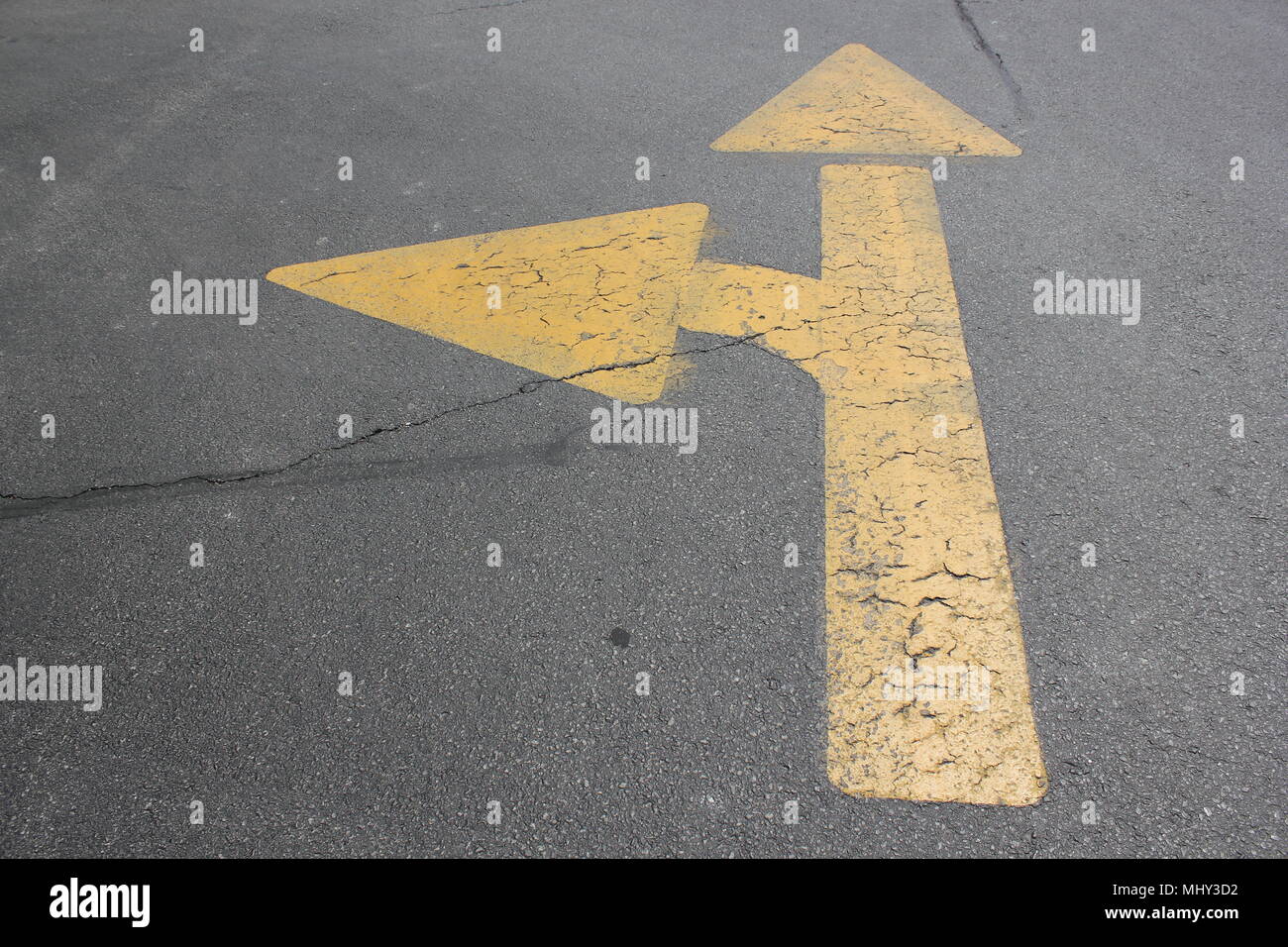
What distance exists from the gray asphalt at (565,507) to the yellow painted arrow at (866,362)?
9 cm

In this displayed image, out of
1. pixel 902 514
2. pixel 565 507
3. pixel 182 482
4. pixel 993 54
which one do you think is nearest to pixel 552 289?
pixel 565 507

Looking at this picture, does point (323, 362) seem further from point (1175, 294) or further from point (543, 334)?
point (1175, 294)

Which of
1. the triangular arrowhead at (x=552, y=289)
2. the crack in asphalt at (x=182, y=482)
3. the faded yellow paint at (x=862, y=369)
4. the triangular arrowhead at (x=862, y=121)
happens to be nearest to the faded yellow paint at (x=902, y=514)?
the faded yellow paint at (x=862, y=369)

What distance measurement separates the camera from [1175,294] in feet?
12.4

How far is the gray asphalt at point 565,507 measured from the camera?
225 centimetres

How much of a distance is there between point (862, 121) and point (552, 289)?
2344mm

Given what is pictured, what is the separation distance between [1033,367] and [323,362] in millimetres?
2797

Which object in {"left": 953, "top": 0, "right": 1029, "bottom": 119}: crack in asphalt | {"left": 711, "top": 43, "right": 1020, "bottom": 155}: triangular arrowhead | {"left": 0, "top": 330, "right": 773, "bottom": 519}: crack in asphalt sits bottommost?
{"left": 0, "top": 330, "right": 773, "bottom": 519}: crack in asphalt

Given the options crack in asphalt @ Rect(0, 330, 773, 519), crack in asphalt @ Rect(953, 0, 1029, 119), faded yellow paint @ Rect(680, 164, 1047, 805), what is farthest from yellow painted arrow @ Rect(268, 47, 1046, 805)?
crack in asphalt @ Rect(0, 330, 773, 519)

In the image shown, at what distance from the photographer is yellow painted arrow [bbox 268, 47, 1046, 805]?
238 centimetres

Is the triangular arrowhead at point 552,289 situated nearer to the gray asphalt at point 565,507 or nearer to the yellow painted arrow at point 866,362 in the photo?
the yellow painted arrow at point 866,362

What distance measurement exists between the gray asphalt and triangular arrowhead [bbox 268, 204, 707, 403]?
0.13m

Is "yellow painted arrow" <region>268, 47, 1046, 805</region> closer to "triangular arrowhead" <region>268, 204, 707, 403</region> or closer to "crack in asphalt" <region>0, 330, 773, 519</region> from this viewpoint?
"triangular arrowhead" <region>268, 204, 707, 403</region>

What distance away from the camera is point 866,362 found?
354 centimetres
